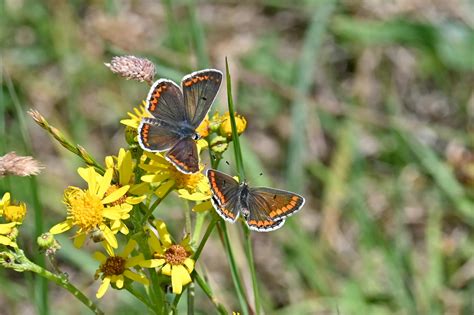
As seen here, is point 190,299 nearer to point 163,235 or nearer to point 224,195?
point 163,235

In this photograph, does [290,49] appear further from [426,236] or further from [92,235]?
[92,235]

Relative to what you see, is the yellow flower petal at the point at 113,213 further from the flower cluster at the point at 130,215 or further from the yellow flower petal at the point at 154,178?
the yellow flower petal at the point at 154,178

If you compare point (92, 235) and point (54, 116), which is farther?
point (54, 116)

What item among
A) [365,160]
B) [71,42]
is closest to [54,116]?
[71,42]

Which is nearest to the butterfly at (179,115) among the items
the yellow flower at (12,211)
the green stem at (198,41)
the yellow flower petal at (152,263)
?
the yellow flower petal at (152,263)

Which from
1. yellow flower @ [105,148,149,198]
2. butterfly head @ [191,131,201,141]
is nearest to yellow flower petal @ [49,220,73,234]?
yellow flower @ [105,148,149,198]

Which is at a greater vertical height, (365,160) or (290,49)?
(290,49)
